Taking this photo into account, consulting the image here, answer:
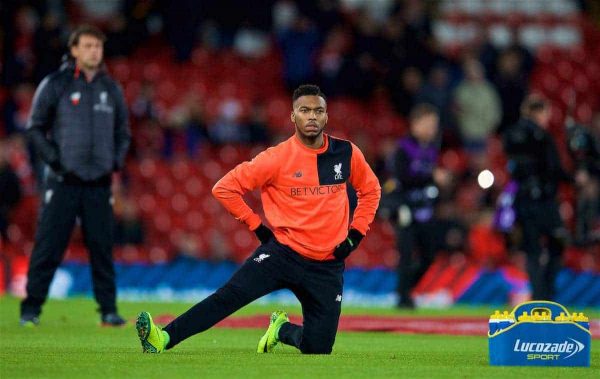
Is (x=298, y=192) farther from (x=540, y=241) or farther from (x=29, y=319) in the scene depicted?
(x=540, y=241)

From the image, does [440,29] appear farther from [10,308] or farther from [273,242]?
[273,242]

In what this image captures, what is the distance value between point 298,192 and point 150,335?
1365mm

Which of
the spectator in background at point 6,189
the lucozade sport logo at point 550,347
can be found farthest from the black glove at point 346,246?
the spectator in background at point 6,189

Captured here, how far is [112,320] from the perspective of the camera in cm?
1141

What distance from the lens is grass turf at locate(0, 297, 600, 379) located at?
7.27 metres

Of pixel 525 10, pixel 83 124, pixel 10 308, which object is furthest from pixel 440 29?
pixel 83 124

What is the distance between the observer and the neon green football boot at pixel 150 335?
8.08 metres

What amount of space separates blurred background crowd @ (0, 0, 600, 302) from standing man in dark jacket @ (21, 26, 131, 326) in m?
7.28

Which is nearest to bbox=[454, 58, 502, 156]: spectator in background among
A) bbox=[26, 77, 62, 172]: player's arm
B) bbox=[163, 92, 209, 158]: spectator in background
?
bbox=[163, 92, 209, 158]: spectator in background

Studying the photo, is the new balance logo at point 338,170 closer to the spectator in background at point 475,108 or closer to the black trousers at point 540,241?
the black trousers at point 540,241

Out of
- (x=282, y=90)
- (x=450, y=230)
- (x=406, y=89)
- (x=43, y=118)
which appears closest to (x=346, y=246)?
(x=43, y=118)

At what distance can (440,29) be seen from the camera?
925 inches

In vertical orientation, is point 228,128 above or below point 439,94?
below

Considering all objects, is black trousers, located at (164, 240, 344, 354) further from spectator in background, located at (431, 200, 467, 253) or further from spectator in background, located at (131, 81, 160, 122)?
spectator in background, located at (131, 81, 160, 122)
